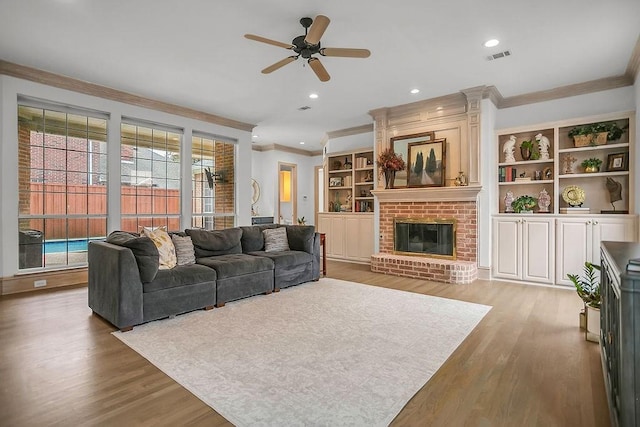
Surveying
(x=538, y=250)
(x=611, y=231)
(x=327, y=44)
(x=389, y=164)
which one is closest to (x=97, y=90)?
(x=327, y=44)

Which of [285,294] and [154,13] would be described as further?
[285,294]

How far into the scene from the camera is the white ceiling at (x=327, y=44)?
3.02 metres

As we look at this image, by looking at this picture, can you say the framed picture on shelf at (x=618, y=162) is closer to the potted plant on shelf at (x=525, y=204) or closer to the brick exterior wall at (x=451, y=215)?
the potted plant on shelf at (x=525, y=204)

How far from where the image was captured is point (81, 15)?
123 inches

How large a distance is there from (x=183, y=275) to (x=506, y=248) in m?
4.52

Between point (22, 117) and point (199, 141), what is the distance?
256 centimetres

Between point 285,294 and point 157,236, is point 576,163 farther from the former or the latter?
point 157,236

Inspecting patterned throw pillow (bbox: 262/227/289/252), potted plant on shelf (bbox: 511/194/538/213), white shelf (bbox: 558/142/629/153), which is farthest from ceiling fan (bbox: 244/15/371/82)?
potted plant on shelf (bbox: 511/194/538/213)

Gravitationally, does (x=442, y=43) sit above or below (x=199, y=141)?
above

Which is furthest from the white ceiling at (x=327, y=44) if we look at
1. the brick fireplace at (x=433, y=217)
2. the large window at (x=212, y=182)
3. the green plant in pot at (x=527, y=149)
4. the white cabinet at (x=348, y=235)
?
the white cabinet at (x=348, y=235)

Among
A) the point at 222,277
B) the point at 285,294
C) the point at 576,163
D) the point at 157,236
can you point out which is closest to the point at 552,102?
the point at 576,163

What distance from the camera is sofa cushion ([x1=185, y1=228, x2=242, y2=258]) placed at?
4348 millimetres

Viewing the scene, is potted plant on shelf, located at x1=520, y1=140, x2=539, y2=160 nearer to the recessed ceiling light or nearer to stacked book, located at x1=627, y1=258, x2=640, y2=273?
the recessed ceiling light

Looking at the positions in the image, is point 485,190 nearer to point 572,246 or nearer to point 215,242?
point 572,246
